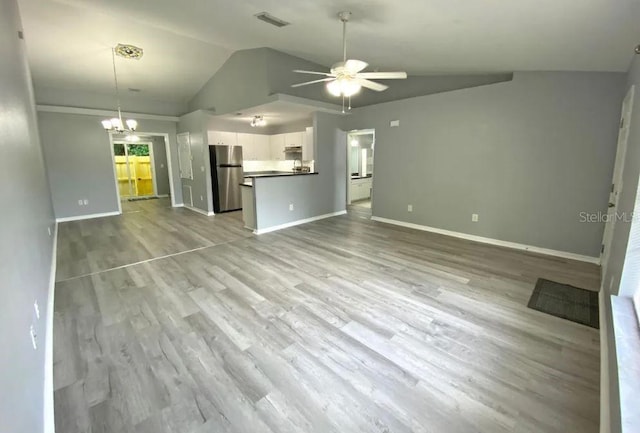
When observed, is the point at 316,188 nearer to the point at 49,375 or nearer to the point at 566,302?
the point at 566,302

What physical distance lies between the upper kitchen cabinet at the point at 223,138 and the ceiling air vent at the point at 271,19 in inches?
186

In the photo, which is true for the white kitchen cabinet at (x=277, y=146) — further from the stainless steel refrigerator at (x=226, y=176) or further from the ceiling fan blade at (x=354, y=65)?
the ceiling fan blade at (x=354, y=65)

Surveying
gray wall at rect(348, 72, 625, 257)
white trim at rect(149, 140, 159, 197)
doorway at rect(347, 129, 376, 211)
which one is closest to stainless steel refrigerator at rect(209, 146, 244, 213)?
doorway at rect(347, 129, 376, 211)

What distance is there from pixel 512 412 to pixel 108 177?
8973 millimetres

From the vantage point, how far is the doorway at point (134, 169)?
9.59 metres

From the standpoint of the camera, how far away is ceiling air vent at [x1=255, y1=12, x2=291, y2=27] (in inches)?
134

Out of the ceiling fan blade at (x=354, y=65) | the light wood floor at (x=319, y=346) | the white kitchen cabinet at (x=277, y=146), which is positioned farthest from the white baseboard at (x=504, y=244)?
the white kitchen cabinet at (x=277, y=146)

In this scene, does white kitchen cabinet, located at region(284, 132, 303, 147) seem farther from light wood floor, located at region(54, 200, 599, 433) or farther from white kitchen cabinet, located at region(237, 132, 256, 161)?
light wood floor, located at region(54, 200, 599, 433)

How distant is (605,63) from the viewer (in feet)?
10.3

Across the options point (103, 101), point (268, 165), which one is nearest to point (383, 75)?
point (268, 165)

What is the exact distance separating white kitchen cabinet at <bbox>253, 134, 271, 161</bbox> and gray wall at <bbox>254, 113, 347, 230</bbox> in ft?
10.6

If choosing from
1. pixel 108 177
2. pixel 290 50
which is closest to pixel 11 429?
pixel 290 50

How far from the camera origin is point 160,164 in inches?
405

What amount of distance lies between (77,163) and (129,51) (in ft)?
11.2
